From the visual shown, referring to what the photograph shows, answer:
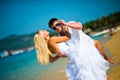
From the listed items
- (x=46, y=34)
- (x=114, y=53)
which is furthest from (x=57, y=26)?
(x=114, y=53)

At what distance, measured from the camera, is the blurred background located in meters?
2.34

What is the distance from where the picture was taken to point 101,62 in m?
1.92

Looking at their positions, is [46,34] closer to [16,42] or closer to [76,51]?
[76,51]

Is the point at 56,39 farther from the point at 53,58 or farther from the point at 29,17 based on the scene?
the point at 29,17

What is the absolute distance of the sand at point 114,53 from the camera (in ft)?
8.17

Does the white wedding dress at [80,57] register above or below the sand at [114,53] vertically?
above

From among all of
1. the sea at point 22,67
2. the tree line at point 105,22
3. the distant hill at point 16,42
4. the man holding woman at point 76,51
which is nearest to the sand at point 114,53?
the tree line at point 105,22

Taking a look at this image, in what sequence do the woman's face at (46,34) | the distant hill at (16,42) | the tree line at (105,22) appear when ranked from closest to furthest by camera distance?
the woman's face at (46,34) < the distant hill at (16,42) < the tree line at (105,22)

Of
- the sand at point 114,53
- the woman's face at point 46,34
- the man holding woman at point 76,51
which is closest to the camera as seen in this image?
the man holding woman at point 76,51

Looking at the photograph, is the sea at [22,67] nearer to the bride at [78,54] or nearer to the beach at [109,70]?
the beach at [109,70]

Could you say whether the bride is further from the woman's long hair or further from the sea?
the sea

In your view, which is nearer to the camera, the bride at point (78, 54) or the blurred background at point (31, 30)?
the bride at point (78, 54)

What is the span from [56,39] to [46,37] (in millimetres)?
127

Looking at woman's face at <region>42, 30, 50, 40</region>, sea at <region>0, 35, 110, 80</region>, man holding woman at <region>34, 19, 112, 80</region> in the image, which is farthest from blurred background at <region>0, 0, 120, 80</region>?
man holding woman at <region>34, 19, 112, 80</region>
